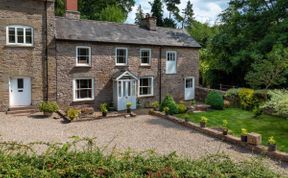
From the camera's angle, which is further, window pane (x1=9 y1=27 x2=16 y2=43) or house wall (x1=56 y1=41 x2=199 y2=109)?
house wall (x1=56 y1=41 x2=199 y2=109)

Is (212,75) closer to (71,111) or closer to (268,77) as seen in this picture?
(268,77)

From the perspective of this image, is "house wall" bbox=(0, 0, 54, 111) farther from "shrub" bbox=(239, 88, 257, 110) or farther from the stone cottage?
"shrub" bbox=(239, 88, 257, 110)

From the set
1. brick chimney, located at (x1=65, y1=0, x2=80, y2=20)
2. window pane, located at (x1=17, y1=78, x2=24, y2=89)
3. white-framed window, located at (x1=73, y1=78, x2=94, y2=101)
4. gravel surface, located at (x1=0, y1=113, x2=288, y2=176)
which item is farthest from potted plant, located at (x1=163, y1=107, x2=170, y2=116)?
brick chimney, located at (x1=65, y1=0, x2=80, y2=20)

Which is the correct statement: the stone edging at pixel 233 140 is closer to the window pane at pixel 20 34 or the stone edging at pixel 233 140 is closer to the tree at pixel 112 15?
the window pane at pixel 20 34

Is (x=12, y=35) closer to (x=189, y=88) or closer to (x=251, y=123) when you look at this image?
(x=251, y=123)

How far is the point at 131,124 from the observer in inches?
639

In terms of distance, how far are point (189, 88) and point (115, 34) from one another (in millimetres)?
9796

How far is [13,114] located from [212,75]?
22.1 meters

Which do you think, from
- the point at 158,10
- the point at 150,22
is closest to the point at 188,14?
the point at 158,10

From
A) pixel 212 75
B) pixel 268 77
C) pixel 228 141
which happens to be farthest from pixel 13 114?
pixel 212 75

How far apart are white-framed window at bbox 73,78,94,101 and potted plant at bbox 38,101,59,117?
256 centimetres

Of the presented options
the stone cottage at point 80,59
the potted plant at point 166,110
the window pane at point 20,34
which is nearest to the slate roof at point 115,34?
the stone cottage at point 80,59

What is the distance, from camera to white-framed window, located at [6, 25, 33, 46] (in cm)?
1759

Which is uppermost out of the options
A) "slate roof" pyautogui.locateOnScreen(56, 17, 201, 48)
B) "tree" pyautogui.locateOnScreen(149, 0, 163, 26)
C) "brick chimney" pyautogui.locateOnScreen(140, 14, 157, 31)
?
"tree" pyautogui.locateOnScreen(149, 0, 163, 26)
